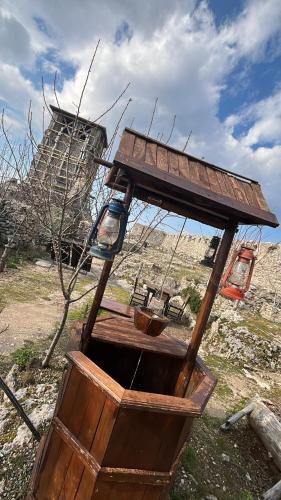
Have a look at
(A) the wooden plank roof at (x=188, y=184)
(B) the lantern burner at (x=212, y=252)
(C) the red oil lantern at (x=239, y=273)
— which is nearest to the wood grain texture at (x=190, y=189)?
(A) the wooden plank roof at (x=188, y=184)

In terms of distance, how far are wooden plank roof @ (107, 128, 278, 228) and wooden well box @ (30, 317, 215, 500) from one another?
1631mm

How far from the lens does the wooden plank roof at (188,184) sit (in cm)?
247

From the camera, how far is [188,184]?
2520mm

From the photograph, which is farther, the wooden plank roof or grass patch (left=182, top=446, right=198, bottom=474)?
grass patch (left=182, top=446, right=198, bottom=474)

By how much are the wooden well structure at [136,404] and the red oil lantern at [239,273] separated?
230 millimetres

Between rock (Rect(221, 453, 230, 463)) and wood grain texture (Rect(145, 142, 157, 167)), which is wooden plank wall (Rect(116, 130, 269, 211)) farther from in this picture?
rock (Rect(221, 453, 230, 463))

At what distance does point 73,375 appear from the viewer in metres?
2.53

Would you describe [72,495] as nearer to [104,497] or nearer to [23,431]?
[104,497]

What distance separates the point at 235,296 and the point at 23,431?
123 inches

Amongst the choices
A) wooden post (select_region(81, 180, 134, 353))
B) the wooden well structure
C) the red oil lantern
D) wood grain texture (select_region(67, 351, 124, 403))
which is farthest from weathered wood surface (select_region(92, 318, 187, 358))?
the red oil lantern

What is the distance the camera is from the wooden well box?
2266mm

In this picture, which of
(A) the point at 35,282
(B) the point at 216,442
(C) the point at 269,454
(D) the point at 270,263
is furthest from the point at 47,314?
(D) the point at 270,263

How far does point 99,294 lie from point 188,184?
136 cm

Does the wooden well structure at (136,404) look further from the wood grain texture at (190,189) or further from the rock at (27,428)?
the rock at (27,428)
